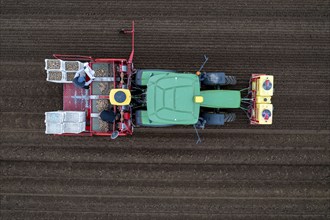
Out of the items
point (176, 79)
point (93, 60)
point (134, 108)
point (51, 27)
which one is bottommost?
point (134, 108)

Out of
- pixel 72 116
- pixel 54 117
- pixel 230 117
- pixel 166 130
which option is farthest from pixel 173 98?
pixel 54 117

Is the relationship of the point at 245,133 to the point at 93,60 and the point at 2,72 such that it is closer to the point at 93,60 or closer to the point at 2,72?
the point at 93,60

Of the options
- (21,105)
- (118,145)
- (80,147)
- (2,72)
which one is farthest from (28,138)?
(118,145)

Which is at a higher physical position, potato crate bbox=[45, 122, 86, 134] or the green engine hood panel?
the green engine hood panel

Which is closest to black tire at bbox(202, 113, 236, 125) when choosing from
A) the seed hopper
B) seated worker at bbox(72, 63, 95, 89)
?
the seed hopper

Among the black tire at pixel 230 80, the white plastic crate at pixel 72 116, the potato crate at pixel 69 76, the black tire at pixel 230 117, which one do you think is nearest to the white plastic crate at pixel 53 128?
the white plastic crate at pixel 72 116

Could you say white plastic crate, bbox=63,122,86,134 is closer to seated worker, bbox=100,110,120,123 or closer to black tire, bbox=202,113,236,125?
seated worker, bbox=100,110,120,123

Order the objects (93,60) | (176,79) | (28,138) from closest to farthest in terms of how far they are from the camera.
Result: (176,79) < (93,60) < (28,138)

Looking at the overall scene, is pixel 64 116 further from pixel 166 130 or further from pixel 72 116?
pixel 166 130
